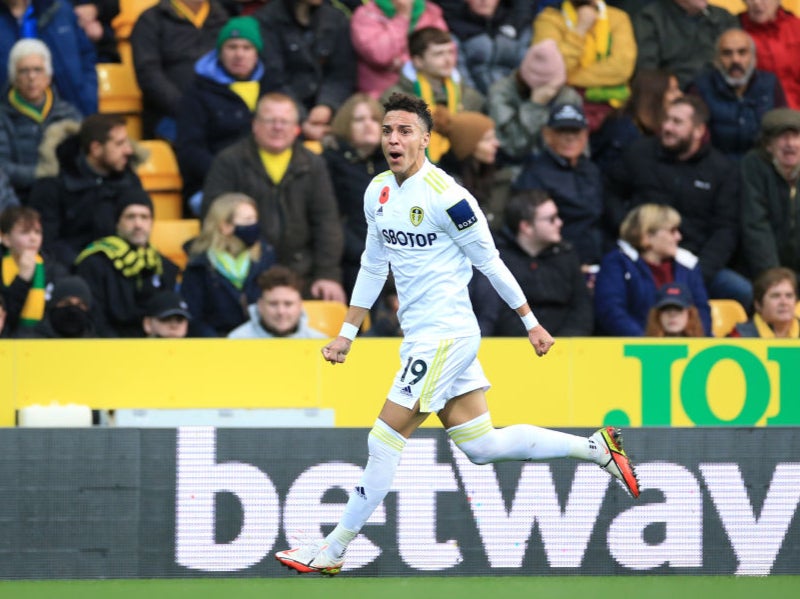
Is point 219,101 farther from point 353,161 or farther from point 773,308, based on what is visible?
point 773,308

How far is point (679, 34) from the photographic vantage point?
12594 mm

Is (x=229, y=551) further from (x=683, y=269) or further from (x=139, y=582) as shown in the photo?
(x=683, y=269)

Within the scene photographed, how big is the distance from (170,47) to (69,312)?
2639 millimetres

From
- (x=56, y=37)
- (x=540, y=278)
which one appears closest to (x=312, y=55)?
(x=56, y=37)

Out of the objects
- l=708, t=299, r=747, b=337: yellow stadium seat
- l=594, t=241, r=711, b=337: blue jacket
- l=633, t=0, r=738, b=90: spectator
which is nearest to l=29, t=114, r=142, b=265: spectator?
l=594, t=241, r=711, b=337: blue jacket

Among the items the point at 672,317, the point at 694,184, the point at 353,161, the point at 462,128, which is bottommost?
the point at 672,317

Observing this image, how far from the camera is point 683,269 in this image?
10.8 metres

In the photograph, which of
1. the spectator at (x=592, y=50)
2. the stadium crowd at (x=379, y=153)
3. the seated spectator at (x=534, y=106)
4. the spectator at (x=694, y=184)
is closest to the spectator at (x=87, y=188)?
the stadium crowd at (x=379, y=153)

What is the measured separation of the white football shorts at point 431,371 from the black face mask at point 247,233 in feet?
11.2

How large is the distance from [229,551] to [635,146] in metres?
4.66

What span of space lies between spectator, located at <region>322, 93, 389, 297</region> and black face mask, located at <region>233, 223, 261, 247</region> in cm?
87

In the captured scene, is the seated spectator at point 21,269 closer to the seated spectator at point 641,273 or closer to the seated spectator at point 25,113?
the seated spectator at point 25,113

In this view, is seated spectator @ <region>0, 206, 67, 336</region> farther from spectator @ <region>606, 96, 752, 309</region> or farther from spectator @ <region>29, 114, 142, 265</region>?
spectator @ <region>606, 96, 752, 309</region>

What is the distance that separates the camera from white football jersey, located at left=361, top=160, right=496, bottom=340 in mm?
7113
